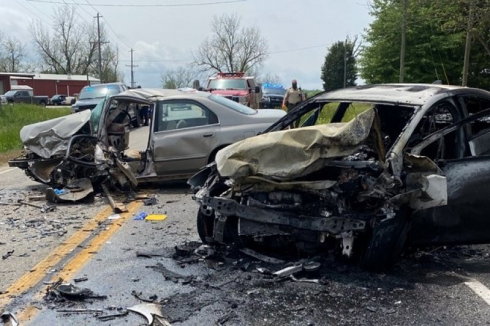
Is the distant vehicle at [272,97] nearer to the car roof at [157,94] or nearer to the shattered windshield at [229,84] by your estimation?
the shattered windshield at [229,84]

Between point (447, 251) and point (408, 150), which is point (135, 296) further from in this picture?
point (447, 251)

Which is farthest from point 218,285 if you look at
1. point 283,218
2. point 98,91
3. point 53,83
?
point 53,83

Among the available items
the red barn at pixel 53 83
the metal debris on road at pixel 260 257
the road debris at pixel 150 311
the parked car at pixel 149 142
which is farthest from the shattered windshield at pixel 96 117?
the red barn at pixel 53 83

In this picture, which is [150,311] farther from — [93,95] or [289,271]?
[93,95]

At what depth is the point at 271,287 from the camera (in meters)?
4.32

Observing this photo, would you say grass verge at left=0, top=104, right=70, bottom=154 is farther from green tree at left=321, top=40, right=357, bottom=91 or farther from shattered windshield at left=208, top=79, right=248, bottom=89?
green tree at left=321, top=40, right=357, bottom=91

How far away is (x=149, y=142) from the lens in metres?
8.54

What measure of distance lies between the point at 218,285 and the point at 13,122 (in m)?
22.1

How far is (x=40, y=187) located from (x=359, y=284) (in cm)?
662

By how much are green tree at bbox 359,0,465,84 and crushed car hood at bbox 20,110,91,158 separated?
2204 cm

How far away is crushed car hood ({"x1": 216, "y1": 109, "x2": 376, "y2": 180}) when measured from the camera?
14.6 ft

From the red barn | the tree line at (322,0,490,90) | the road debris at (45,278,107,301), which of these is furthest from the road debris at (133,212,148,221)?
the red barn

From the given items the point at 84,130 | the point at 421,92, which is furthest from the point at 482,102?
the point at 84,130

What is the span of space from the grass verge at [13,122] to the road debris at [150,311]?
11.7 metres
